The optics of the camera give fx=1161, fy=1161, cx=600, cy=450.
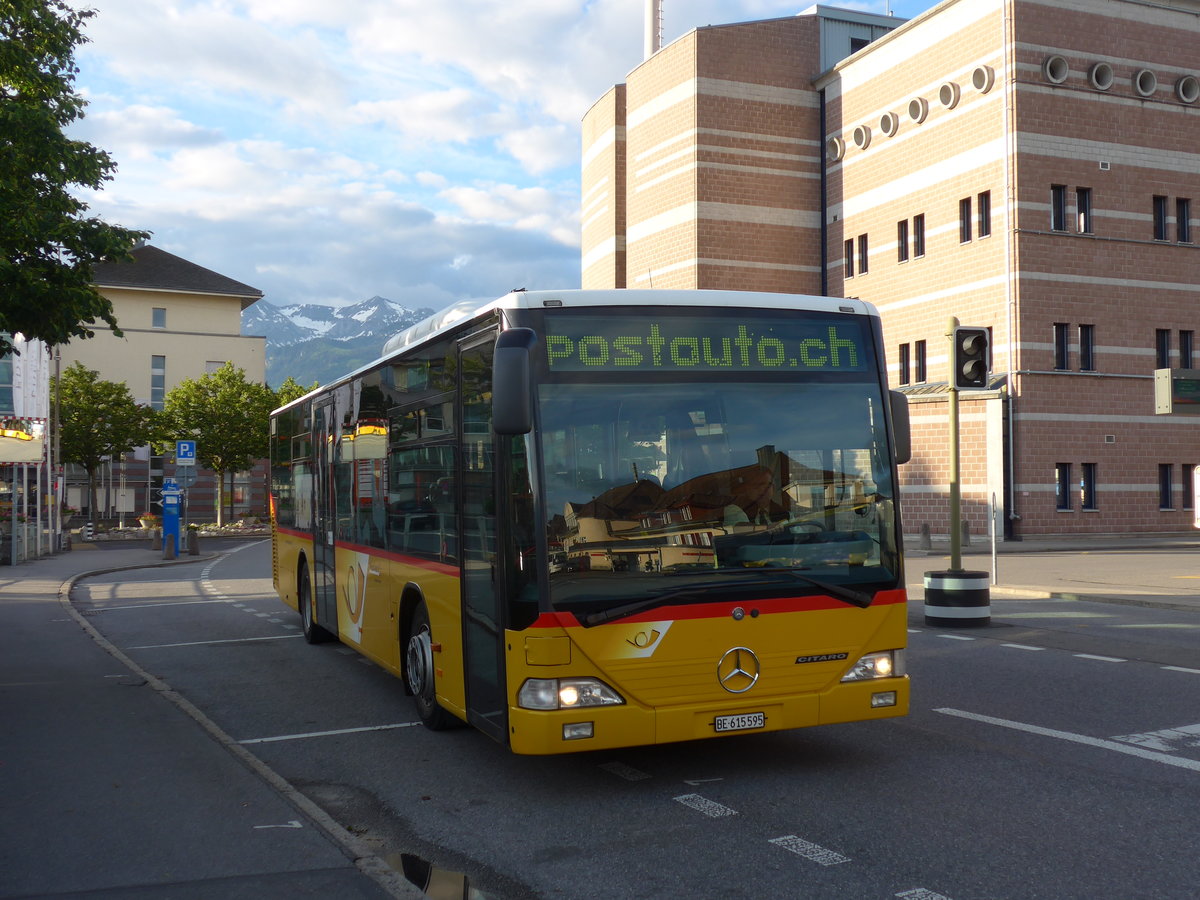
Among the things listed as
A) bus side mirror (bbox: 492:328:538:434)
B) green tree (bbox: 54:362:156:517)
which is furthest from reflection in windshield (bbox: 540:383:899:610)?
green tree (bbox: 54:362:156:517)

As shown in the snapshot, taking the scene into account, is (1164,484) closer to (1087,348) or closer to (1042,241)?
(1087,348)

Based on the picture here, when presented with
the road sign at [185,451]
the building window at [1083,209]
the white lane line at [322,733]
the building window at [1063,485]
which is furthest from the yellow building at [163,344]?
the white lane line at [322,733]

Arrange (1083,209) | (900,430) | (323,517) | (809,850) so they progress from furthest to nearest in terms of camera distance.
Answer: (1083,209)
(323,517)
(900,430)
(809,850)

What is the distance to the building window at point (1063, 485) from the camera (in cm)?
3588

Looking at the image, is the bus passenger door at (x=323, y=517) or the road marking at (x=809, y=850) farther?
the bus passenger door at (x=323, y=517)

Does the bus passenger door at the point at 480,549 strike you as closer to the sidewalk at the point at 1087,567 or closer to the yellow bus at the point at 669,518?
the yellow bus at the point at 669,518

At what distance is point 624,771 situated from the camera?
6.76 meters

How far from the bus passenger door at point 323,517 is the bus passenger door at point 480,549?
4696 millimetres

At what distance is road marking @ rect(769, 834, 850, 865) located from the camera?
4.98 m

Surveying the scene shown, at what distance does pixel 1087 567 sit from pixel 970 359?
1268 centimetres

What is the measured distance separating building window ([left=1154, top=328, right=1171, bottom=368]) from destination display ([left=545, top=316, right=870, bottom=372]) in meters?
34.7

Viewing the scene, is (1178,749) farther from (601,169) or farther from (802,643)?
(601,169)

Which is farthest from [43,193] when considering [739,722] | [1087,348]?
[1087,348]

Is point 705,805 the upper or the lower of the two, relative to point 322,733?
upper
